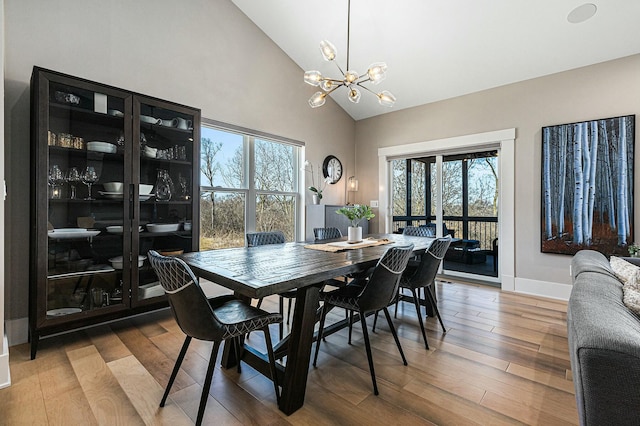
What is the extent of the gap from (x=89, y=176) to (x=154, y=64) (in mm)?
1382

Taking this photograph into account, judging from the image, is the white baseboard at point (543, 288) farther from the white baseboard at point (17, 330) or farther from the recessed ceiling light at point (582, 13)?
the white baseboard at point (17, 330)

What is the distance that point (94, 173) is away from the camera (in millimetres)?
2670

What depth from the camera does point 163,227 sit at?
3068mm

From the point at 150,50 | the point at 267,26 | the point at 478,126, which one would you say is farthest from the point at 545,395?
the point at 267,26

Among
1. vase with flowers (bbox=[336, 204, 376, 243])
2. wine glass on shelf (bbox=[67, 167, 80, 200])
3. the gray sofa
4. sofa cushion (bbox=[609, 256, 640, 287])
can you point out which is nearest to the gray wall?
sofa cushion (bbox=[609, 256, 640, 287])

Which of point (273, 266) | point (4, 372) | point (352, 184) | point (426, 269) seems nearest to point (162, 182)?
point (4, 372)

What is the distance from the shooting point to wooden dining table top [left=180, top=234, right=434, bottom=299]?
4.85 feet

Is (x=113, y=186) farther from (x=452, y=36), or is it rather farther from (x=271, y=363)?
(x=452, y=36)

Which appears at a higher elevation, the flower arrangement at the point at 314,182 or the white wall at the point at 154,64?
the white wall at the point at 154,64

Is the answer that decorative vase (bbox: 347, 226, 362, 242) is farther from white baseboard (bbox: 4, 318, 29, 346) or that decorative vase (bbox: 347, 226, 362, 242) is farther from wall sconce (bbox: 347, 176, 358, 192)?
white baseboard (bbox: 4, 318, 29, 346)

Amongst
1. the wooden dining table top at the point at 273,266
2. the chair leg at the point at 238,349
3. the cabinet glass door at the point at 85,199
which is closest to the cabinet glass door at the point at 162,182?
the cabinet glass door at the point at 85,199

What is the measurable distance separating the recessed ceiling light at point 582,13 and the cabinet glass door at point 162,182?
12.9ft

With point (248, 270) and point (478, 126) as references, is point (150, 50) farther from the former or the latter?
point (478, 126)

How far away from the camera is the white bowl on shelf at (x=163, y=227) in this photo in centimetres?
299
